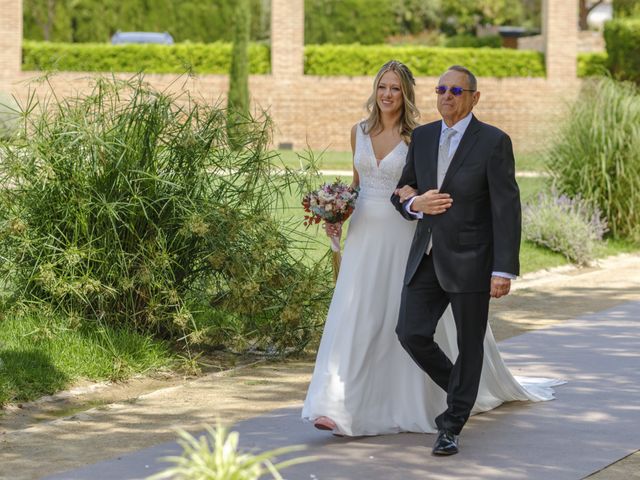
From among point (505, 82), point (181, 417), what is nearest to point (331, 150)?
point (505, 82)

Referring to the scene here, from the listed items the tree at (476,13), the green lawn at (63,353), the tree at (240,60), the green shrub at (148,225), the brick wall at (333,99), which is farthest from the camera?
the tree at (476,13)

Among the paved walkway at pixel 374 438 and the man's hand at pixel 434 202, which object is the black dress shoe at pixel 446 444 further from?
the man's hand at pixel 434 202

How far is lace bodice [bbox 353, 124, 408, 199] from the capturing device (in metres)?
6.96

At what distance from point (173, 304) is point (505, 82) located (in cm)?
2773

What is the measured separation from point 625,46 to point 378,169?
1125 inches

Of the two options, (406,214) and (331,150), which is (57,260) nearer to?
(406,214)

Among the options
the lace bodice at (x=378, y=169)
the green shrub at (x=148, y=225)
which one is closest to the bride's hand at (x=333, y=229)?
the lace bodice at (x=378, y=169)

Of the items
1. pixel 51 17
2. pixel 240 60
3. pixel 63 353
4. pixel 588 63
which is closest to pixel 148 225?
pixel 63 353

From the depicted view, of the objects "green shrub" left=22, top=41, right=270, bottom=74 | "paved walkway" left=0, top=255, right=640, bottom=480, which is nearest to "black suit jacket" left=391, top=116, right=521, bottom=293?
"paved walkway" left=0, top=255, right=640, bottom=480

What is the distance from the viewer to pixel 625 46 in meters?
33.9

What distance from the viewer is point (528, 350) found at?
938cm

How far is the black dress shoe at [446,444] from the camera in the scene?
19.8 feet

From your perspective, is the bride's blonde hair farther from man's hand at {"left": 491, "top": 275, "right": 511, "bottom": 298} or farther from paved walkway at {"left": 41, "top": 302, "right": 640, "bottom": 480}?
paved walkway at {"left": 41, "top": 302, "right": 640, "bottom": 480}

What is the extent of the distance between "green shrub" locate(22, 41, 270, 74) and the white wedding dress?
26.8 meters
